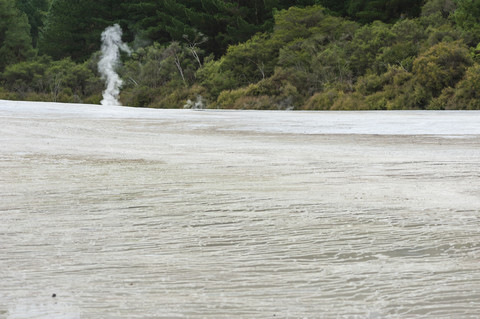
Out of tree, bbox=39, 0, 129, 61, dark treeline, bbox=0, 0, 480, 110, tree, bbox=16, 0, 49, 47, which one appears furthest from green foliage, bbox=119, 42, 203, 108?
tree, bbox=16, 0, 49, 47

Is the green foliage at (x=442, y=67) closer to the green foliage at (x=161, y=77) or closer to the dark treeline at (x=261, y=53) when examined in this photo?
the dark treeline at (x=261, y=53)

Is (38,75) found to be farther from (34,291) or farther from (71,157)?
(34,291)

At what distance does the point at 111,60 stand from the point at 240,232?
1077 inches

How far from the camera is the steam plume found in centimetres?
2565

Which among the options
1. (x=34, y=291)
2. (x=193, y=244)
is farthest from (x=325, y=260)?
(x=34, y=291)

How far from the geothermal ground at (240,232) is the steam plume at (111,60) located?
21974 mm

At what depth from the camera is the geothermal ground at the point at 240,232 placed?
3.95 ft

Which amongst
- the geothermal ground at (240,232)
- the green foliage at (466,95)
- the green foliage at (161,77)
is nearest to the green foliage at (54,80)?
the green foliage at (161,77)

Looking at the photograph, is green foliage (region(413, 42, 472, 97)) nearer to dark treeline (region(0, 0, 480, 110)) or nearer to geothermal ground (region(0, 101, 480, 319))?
dark treeline (region(0, 0, 480, 110))

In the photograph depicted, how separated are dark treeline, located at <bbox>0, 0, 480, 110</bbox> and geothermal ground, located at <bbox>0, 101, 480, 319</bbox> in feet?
36.6

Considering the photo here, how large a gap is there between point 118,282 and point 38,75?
90.6 ft

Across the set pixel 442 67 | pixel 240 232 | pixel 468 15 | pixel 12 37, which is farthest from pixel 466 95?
pixel 12 37

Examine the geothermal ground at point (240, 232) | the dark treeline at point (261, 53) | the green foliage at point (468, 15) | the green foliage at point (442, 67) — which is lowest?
the dark treeline at point (261, 53)

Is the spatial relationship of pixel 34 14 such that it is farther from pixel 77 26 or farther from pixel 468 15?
pixel 468 15
